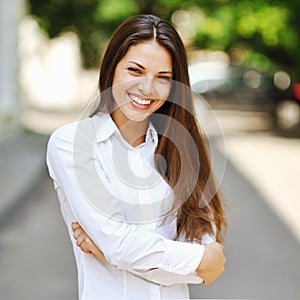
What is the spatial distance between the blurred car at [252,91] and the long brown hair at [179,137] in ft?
48.7

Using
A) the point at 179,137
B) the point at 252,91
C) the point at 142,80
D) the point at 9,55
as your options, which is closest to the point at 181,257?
the point at 179,137

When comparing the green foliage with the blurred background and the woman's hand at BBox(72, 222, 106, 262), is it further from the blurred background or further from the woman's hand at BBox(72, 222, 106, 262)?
the woman's hand at BBox(72, 222, 106, 262)

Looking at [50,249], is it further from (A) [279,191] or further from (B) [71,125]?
(B) [71,125]

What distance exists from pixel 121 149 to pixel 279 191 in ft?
30.8

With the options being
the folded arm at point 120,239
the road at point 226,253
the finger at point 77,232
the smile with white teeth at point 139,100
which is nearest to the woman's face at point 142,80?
the smile with white teeth at point 139,100

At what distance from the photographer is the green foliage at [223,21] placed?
20750 mm

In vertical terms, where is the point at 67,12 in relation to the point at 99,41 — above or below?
above

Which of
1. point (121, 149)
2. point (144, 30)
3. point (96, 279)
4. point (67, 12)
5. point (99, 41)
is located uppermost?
point (144, 30)

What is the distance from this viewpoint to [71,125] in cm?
204

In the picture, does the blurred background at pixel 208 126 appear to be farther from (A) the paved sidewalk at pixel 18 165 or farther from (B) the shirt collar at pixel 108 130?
(B) the shirt collar at pixel 108 130

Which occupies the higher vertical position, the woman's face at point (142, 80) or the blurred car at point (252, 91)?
the woman's face at point (142, 80)

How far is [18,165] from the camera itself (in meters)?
12.6

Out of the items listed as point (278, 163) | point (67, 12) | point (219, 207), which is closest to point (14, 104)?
point (67, 12)

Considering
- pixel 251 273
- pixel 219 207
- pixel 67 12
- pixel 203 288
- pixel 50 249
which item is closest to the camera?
pixel 219 207
